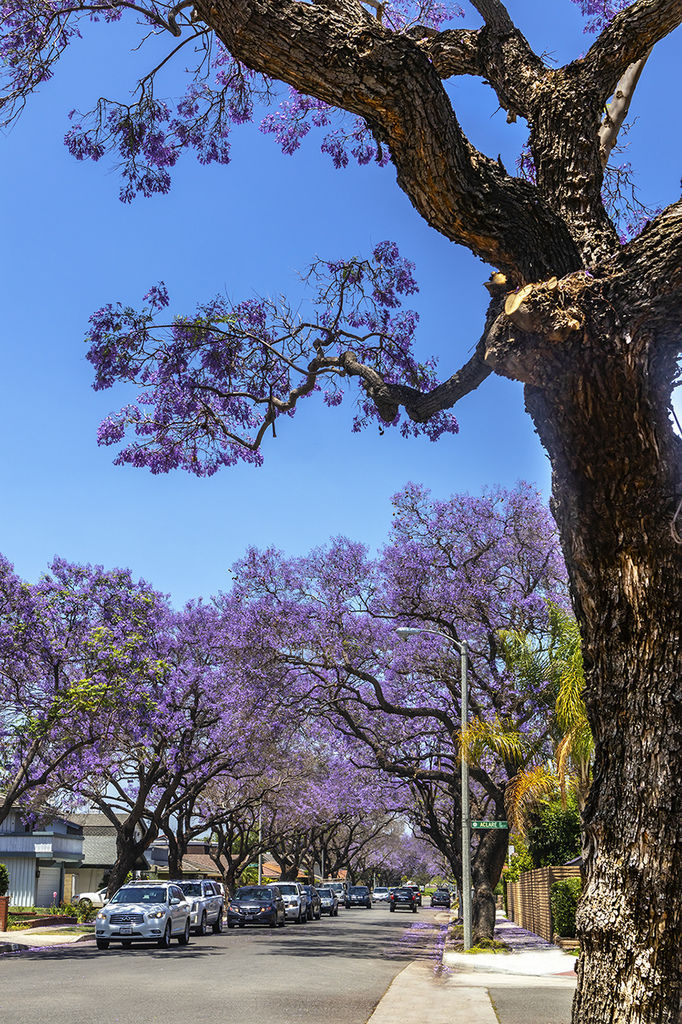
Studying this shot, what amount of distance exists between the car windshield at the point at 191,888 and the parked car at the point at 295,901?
8.94 meters

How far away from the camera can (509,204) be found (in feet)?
19.0

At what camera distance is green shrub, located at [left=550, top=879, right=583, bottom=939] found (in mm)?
24297

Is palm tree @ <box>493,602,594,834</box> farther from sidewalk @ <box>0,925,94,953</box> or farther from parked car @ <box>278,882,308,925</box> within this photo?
parked car @ <box>278,882,308,925</box>

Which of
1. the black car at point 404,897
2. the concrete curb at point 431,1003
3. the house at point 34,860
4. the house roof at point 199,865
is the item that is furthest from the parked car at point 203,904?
the house roof at point 199,865

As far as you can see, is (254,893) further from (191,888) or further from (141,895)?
(141,895)

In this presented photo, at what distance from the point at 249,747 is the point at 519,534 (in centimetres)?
1292

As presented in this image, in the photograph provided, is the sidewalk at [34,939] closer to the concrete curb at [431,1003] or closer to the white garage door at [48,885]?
the concrete curb at [431,1003]

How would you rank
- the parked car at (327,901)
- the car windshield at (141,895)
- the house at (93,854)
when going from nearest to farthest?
1. the car windshield at (141,895)
2. the parked car at (327,901)
3. the house at (93,854)

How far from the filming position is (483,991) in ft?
49.0

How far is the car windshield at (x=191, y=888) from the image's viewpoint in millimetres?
31344

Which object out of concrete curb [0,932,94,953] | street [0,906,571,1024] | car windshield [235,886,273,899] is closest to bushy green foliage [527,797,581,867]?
street [0,906,571,1024]

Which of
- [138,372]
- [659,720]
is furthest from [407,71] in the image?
[138,372]

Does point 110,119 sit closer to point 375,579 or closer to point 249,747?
Result: point 375,579

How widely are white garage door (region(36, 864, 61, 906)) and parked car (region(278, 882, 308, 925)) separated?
16780 mm
